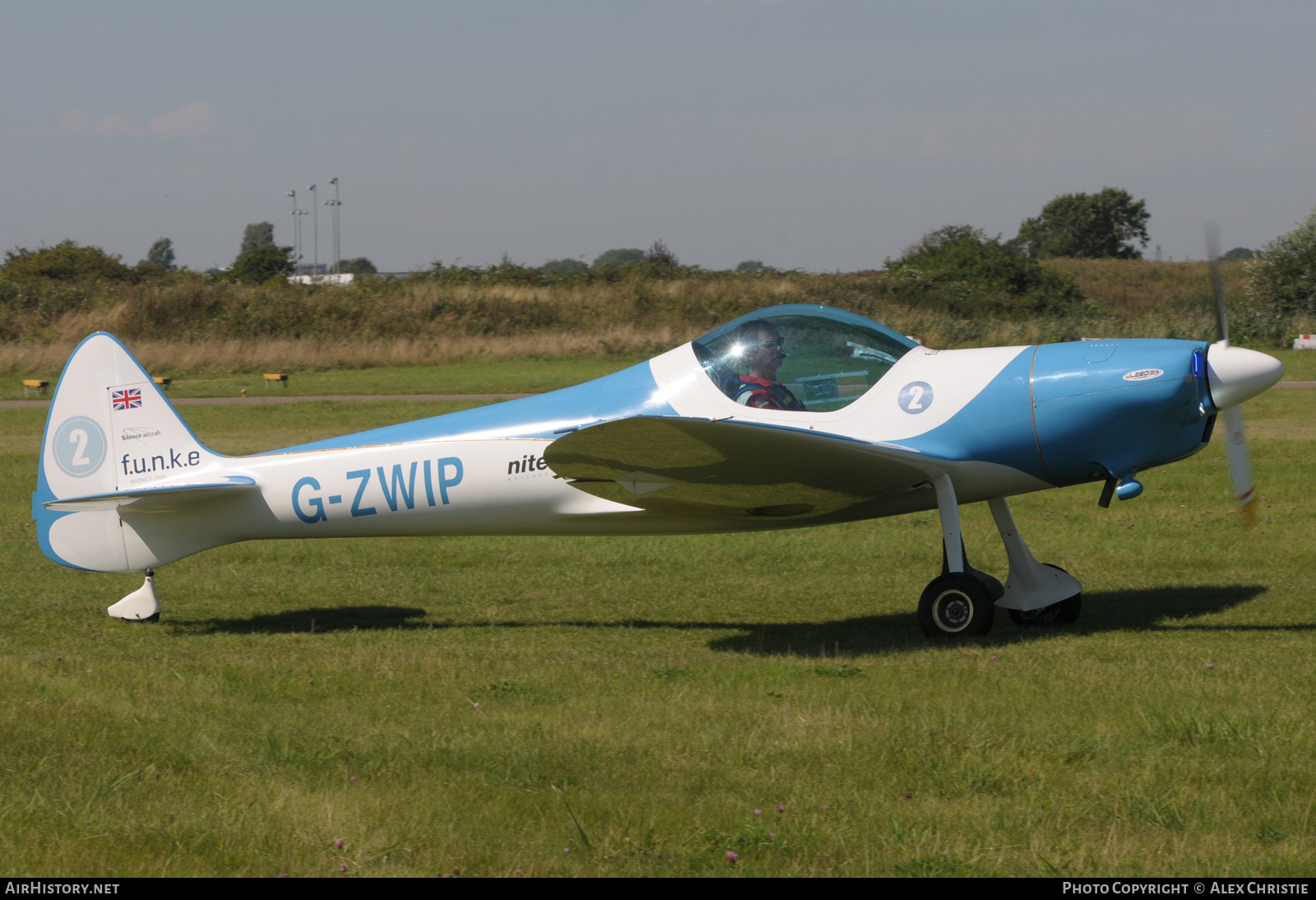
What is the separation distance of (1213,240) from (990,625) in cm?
296

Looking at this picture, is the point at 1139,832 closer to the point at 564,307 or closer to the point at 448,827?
the point at 448,827

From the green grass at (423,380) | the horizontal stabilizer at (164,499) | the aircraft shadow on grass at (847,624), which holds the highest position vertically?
the green grass at (423,380)

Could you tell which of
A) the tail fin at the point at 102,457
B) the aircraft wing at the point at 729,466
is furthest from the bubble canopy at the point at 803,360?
the tail fin at the point at 102,457

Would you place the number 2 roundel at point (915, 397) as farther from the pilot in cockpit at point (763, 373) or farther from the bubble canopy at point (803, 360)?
the pilot in cockpit at point (763, 373)

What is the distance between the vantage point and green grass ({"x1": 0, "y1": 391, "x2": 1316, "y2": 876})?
411 cm

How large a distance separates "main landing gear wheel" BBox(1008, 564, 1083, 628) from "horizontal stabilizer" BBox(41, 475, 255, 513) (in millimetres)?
5611

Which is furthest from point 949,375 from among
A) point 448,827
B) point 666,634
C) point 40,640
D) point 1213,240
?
point 40,640

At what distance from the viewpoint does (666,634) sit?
809cm

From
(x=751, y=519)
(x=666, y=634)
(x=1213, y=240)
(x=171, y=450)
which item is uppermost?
(x=1213, y=240)

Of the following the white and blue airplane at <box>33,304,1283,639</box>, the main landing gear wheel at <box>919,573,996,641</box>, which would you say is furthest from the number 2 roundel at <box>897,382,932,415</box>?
the main landing gear wheel at <box>919,573,996,641</box>

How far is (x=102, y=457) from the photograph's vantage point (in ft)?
28.1

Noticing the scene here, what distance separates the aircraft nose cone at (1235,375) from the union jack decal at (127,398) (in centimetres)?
749

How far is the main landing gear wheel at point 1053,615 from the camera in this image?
803 cm

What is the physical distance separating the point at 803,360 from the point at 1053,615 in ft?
8.32
